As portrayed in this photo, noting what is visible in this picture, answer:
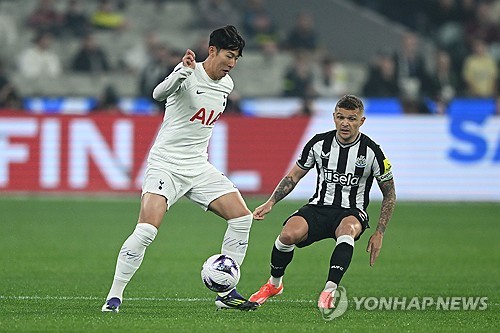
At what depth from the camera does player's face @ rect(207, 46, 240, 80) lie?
8.85 m

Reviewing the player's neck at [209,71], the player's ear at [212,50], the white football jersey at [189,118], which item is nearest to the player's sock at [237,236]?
the white football jersey at [189,118]

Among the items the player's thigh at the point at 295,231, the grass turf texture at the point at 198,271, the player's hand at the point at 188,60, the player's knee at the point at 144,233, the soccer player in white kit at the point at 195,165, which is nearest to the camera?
the grass turf texture at the point at 198,271

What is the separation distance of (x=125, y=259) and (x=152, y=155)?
3.01 feet

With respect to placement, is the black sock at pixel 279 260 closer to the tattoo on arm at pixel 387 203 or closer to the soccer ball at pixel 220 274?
the soccer ball at pixel 220 274

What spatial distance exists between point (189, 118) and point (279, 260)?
1404mm

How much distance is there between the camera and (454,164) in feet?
66.4

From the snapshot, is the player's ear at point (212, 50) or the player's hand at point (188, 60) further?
the player's ear at point (212, 50)

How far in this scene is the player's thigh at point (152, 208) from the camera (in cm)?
863

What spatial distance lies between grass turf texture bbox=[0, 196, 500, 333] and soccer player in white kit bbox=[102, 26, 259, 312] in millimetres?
415

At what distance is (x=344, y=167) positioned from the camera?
917 cm

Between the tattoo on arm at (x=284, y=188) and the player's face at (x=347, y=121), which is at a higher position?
the player's face at (x=347, y=121)

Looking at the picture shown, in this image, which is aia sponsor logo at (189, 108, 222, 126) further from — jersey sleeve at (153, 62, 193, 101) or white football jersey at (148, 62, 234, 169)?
jersey sleeve at (153, 62, 193, 101)

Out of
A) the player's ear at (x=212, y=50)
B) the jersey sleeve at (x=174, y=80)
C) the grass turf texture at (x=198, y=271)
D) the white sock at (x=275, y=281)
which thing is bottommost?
the grass turf texture at (x=198, y=271)

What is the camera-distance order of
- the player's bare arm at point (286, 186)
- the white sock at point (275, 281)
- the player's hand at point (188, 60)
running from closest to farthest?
the player's hand at point (188, 60) → the player's bare arm at point (286, 186) → the white sock at point (275, 281)
